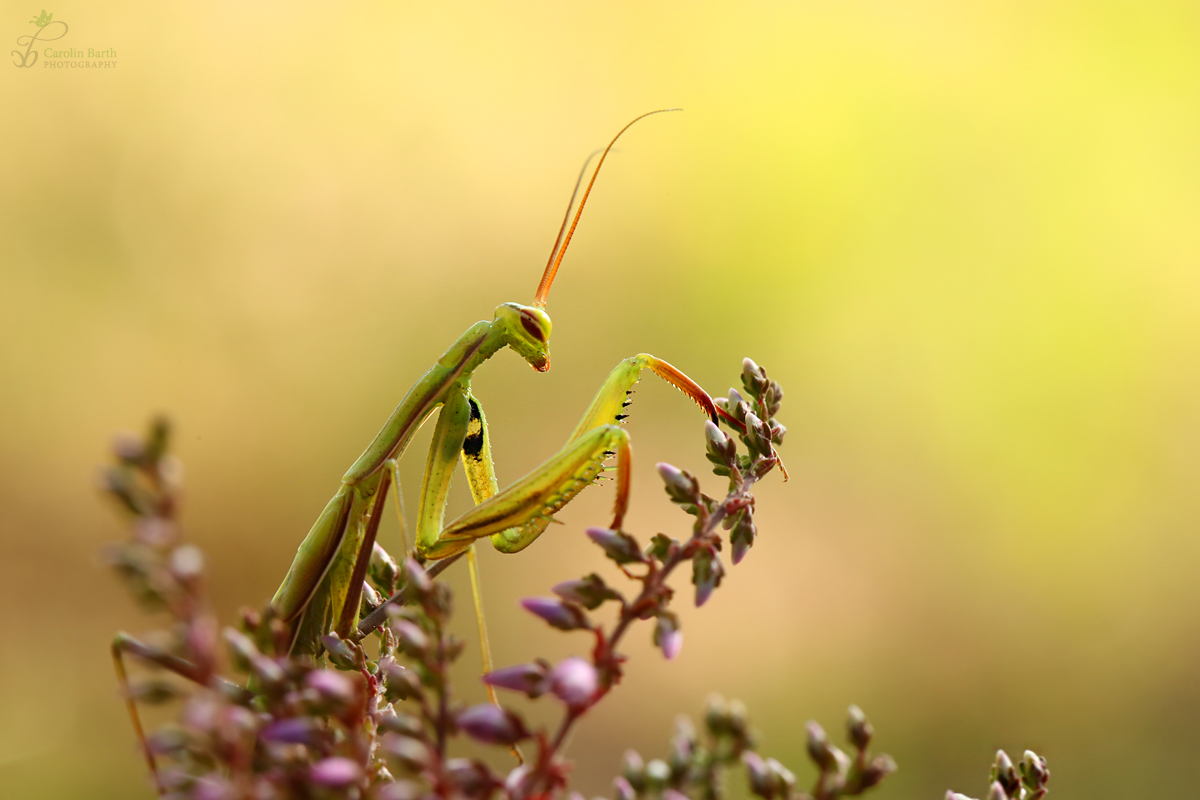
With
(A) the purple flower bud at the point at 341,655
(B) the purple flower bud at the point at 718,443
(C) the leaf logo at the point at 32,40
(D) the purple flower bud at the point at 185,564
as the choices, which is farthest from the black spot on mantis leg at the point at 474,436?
(C) the leaf logo at the point at 32,40

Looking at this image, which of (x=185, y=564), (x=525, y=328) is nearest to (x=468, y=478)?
(x=525, y=328)

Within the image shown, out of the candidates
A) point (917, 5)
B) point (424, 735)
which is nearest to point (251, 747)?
point (424, 735)

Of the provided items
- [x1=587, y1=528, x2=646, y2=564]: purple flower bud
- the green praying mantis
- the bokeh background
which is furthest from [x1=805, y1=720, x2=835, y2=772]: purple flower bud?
the bokeh background

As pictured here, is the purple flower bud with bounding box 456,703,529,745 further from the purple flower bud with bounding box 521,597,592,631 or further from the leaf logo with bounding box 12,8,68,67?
the leaf logo with bounding box 12,8,68,67

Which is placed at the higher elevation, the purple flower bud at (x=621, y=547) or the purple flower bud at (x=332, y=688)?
the purple flower bud at (x=621, y=547)

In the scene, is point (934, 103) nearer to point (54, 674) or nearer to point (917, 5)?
point (917, 5)

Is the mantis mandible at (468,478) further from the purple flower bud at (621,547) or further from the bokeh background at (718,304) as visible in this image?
the bokeh background at (718,304)
